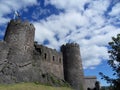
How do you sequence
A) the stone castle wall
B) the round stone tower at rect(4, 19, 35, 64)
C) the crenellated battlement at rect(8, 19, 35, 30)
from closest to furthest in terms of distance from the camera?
the round stone tower at rect(4, 19, 35, 64) → the crenellated battlement at rect(8, 19, 35, 30) → the stone castle wall

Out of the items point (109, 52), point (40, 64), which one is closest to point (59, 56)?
point (40, 64)

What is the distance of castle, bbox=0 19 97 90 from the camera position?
2994 cm

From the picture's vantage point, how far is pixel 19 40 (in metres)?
32.1

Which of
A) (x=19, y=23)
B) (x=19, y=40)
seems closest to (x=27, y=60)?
(x=19, y=40)

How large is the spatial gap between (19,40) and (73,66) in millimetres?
16047

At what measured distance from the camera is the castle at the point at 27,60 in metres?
29.9

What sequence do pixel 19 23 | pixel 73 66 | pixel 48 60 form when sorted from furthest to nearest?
pixel 73 66 < pixel 48 60 < pixel 19 23

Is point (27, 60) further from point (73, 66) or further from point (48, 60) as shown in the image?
point (73, 66)

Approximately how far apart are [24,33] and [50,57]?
9.54 m

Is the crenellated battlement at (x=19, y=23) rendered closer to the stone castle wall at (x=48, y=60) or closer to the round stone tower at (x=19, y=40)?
the round stone tower at (x=19, y=40)

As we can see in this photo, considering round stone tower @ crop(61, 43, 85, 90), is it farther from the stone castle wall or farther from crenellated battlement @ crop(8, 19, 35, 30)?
crenellated battlement @ crop(8, 19, 35, 30)

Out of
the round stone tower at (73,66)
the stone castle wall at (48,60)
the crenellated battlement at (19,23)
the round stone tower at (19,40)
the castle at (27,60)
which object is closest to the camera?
the castle at (27,60)

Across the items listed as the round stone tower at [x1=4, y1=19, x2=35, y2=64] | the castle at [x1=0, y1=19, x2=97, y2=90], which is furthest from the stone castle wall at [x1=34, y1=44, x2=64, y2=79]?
the round stone tower at [x1=4, y1=19, x2=35, y2=64]

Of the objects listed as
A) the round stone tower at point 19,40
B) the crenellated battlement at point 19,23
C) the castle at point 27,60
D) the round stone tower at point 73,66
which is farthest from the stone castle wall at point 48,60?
the crenellated battlement at point 19,23
